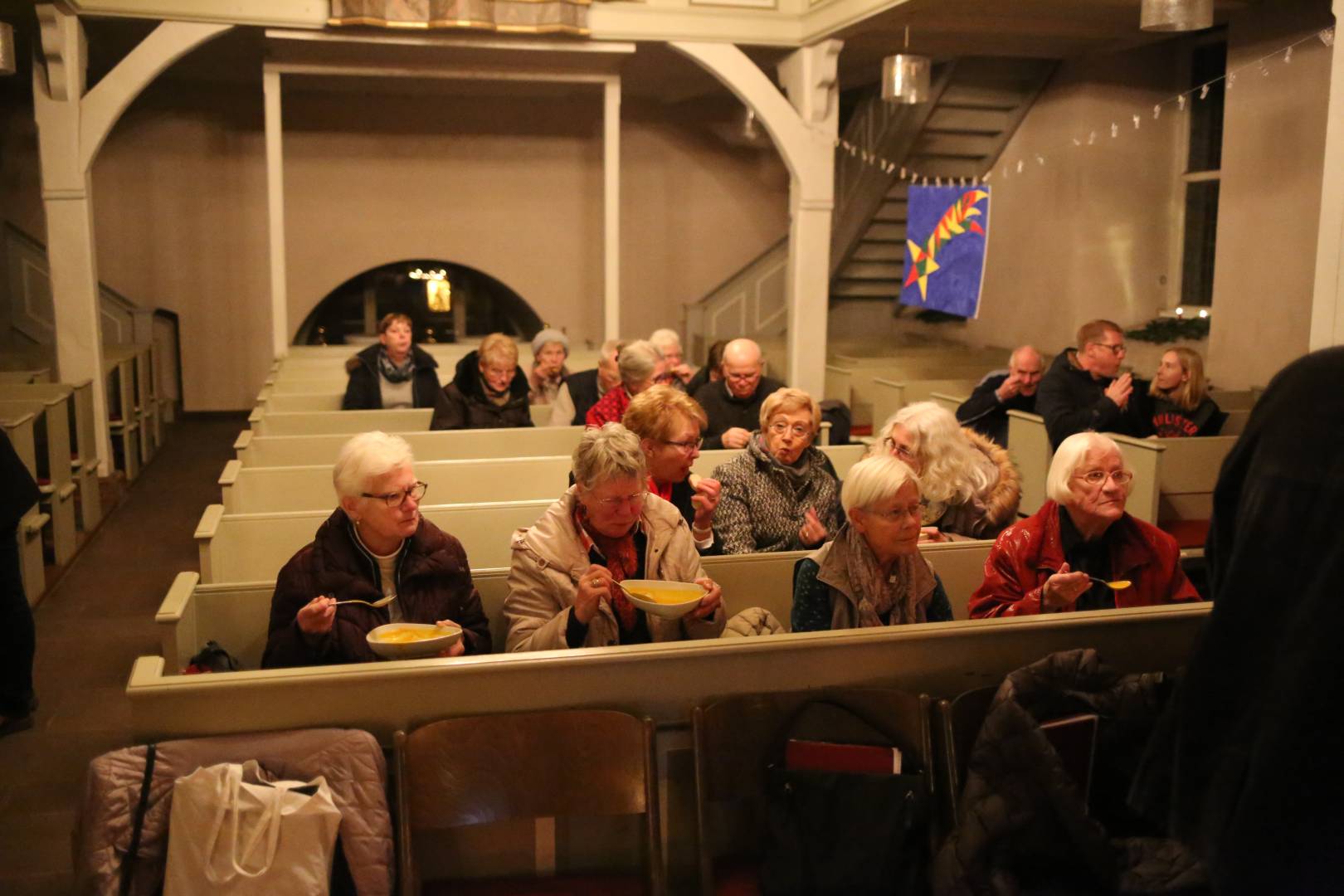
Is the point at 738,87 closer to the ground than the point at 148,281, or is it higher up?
higher up

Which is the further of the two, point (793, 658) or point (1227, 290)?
point (1227, 290)

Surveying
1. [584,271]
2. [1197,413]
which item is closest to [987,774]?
[1197,413]

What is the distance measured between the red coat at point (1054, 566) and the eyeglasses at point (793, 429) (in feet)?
2.68

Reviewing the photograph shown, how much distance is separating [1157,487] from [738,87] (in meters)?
3.92

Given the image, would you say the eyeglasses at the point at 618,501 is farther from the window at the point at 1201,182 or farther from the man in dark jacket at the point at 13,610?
the window at the point at 1201,182

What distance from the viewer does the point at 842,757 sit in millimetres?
2498

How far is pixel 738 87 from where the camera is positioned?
7863 mm

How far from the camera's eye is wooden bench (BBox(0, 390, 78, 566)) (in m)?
6.12

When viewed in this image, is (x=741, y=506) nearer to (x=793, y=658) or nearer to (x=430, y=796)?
(x=793, y=658)

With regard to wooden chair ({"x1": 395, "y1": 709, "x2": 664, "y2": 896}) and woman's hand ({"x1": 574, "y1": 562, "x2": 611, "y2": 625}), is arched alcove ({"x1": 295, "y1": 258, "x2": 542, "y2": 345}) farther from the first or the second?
wooden chair ({"x1": 395, "y1": 709, "x2": 664, "y2": 896})

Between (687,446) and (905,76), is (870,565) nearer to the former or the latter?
(687,446)

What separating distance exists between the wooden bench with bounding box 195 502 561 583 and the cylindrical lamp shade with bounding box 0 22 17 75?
3.64m

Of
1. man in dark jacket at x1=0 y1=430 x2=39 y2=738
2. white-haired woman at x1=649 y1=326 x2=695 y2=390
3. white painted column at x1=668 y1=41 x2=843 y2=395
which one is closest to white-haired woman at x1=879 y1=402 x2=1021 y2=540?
white-haired woman at x1=649 y1=326 x2=695 y2=390

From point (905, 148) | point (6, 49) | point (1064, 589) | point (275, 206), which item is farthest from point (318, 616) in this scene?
point (905, 148)
